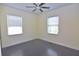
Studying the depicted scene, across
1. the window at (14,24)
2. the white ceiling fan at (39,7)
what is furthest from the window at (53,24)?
the window at (14,24)

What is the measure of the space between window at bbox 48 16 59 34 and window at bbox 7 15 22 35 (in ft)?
1.70

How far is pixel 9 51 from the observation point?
1.38 metres

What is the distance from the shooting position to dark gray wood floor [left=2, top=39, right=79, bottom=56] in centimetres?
140

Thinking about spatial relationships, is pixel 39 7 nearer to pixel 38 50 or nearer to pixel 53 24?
pixel 53 24

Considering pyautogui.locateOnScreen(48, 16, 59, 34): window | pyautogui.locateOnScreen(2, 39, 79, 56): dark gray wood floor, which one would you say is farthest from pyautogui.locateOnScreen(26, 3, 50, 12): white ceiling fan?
pyautogui.locateOnScreen(2, 39, 79, 56): dark gray wood floor

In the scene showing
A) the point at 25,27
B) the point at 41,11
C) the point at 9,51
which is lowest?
the point at 9,51

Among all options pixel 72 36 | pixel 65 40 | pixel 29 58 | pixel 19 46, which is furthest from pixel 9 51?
pixel 72 36

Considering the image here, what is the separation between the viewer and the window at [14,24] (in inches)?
53.7

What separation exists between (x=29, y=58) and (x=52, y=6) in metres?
0.96

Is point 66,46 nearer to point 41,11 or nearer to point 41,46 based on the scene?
point 41,46

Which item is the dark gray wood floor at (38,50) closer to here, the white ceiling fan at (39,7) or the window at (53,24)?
the window at (53,24)

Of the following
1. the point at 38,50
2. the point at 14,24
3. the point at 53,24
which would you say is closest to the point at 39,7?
the point at 53,24

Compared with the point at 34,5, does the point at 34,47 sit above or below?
below

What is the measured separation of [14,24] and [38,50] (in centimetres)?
61
